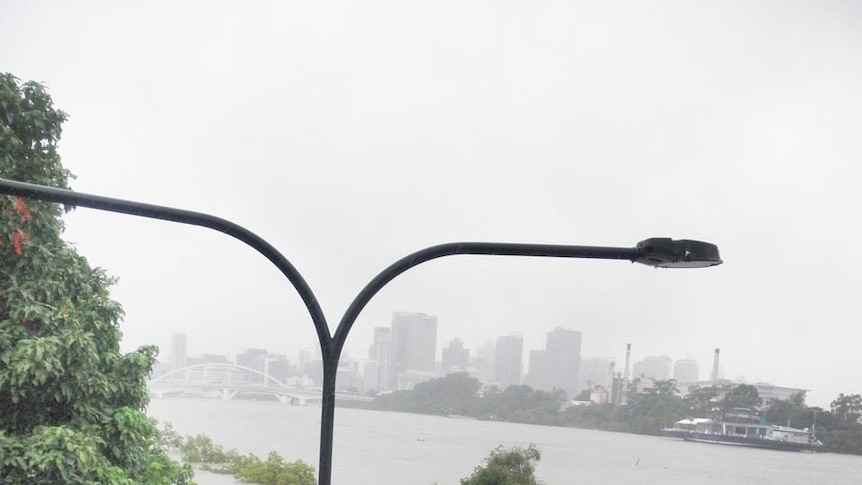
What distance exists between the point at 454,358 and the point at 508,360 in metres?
0.55

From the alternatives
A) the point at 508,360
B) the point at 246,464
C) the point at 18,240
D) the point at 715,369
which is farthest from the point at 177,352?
the point at 715,369

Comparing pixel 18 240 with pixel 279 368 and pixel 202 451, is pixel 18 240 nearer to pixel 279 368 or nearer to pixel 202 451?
pixel 202 451

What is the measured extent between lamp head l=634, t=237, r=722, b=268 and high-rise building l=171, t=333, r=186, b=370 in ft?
23.7

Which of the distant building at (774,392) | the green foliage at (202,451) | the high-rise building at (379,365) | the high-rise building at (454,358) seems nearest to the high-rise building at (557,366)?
the high-rise building at (454,358)

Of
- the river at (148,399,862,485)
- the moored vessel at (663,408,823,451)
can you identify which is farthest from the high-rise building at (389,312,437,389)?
the moored vessel at (663,408,823,451)

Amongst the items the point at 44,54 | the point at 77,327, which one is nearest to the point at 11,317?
the point at 77,327

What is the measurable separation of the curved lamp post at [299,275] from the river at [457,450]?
6.05 metres

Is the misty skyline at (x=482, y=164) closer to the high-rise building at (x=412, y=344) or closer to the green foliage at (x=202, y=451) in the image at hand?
the high-rise building at (x=412, y=344)

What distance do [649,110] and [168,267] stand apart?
19.7 feet

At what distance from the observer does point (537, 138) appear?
34.8 feet

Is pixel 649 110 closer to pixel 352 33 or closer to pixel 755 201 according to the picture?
pixel 755 201

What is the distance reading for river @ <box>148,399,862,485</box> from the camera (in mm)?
8242

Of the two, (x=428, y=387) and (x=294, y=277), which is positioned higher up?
(x=294, y=277)

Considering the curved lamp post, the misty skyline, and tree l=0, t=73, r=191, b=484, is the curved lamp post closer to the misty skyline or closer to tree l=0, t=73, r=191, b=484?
tree l=0, t=73, r=191, b=484
